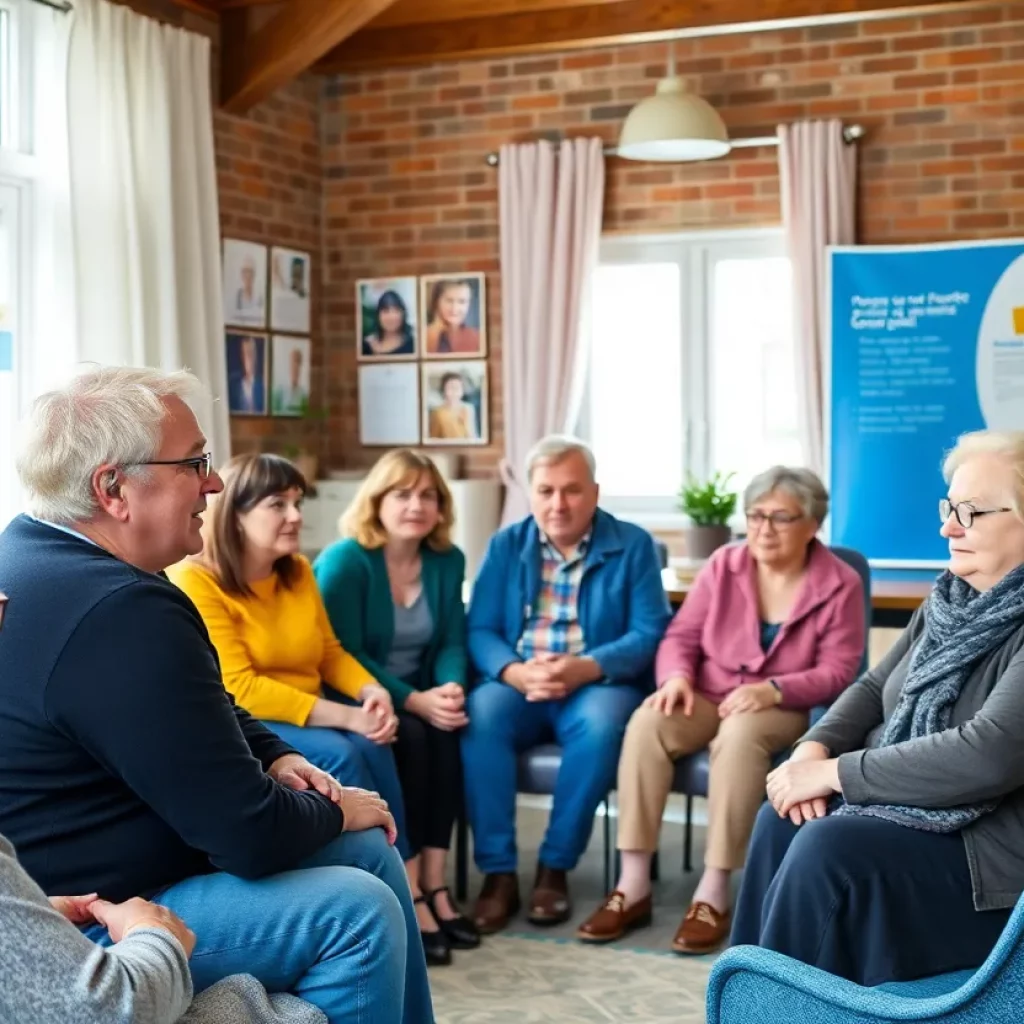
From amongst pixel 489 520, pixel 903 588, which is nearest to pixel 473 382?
pixel 489 520

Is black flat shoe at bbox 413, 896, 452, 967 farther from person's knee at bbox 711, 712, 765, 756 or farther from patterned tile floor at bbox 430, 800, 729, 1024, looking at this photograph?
person's knee at bbox 711, 712, 765, 756

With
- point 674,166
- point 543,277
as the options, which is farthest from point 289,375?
point 674,166

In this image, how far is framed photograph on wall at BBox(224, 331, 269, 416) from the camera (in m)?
6.09

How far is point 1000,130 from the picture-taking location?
18.9 feet

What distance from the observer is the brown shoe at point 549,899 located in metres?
3.81

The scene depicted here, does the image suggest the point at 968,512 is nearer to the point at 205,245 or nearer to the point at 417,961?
the point at 417,961

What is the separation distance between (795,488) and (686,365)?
256 centimetres

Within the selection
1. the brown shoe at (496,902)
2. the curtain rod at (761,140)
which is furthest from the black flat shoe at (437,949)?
the curtain rod at (761,140)

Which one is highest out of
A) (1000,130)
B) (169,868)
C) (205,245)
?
(1000,130)

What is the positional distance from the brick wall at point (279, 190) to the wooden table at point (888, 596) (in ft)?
6.90

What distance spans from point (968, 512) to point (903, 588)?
2.32 metres

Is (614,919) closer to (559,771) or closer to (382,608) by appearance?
(559,771)

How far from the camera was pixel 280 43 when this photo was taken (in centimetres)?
584

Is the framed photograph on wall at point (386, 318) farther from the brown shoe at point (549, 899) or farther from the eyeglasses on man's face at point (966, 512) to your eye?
the eyeglasses on man's face at point (966, 512)
